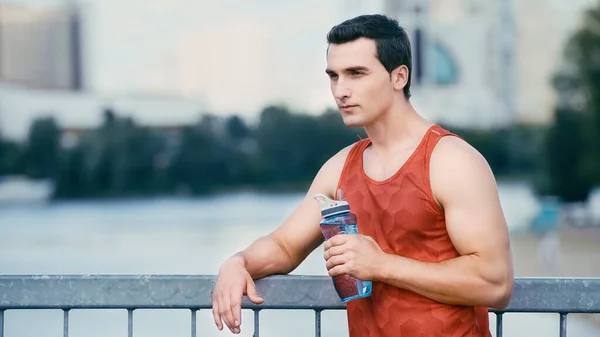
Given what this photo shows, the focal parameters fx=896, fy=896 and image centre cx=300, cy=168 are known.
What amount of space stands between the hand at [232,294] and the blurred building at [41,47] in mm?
36186

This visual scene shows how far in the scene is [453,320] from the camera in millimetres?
1727

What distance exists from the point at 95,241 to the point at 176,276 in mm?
34988

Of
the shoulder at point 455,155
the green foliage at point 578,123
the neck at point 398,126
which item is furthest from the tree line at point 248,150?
the shoulder at point 455,155

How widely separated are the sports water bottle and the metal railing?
18 cm

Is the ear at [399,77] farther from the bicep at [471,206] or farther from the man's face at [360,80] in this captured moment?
the bicep at [471,206]

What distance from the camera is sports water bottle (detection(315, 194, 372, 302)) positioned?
5.45ft

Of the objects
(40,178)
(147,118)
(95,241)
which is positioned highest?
(147,118)

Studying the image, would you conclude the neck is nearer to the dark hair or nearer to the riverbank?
the dark hair

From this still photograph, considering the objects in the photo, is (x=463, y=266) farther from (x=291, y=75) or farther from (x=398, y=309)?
(x=291, y=75)

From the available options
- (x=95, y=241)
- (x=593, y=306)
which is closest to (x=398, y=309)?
(x=593, y=306)

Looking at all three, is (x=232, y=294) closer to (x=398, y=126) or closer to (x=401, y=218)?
(x=401, y=218)

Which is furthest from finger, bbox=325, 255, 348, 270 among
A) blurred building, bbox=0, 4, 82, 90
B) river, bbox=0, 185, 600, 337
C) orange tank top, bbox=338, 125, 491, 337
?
blurred building, bbox=0, 4, 82, 90

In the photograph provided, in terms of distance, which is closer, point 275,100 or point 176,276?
point 176,276

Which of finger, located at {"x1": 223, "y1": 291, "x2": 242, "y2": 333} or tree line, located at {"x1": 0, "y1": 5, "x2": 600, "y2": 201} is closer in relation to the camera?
finger, located at {"x1": 223, "y1": 291, "x2": 242, "y2": 333}
